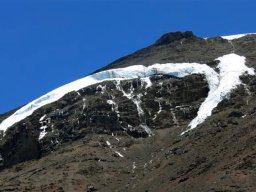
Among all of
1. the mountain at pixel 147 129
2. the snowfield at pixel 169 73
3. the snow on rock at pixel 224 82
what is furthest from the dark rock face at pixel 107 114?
the snow on rock at pixel 224 82

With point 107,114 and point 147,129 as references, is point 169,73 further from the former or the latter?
point 147,129

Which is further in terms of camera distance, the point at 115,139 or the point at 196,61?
the point at 196,61

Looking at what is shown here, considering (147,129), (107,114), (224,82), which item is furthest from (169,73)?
(147,129)

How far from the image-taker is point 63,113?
473 feet

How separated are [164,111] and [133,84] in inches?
583

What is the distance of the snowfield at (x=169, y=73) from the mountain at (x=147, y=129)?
280 mm

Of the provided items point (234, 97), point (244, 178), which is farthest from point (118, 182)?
point (234, 97)

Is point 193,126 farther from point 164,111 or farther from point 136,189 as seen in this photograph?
point 136,189

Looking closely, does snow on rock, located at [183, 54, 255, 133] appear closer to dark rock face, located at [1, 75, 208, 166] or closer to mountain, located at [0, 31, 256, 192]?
mountain, located at [0, 31, 256, 192]

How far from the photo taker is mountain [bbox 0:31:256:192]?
316 feet

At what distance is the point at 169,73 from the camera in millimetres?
154375

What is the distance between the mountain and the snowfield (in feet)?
0.92

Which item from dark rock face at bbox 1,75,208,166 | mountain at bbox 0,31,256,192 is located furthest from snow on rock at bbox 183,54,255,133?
dark rock face at bbox 1,75,208,166

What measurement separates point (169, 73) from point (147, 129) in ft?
87.6
